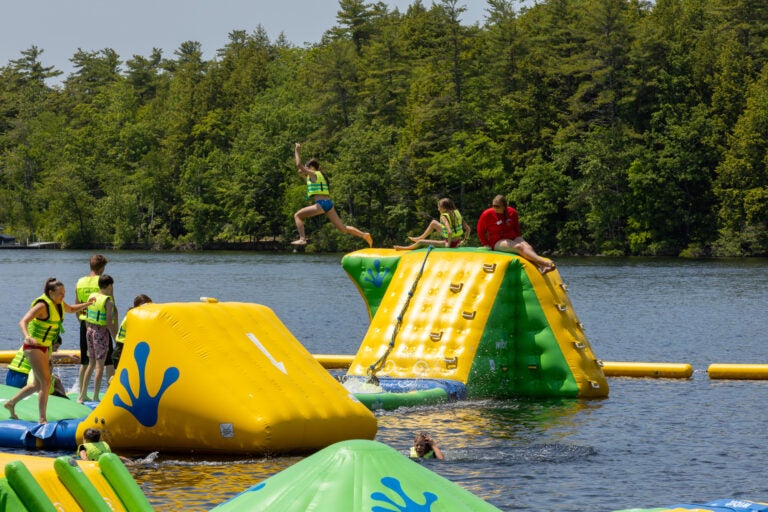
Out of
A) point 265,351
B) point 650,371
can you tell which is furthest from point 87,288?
point 650,371

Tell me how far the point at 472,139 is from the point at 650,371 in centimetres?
6984

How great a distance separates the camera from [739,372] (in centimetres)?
2300

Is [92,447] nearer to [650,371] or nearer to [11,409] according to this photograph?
[11,409]

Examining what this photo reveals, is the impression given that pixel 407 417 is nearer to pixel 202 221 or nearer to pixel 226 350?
pixel 226 350

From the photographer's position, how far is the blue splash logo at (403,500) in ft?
18.6

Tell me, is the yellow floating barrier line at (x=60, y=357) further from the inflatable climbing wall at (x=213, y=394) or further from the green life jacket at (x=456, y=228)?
the inflatable climbing wall at (x=213, y=394)

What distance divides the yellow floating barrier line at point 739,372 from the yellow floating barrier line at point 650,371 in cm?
45

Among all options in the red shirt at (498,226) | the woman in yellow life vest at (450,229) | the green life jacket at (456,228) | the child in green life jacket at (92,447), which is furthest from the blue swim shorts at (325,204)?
the child in green life jacket at (92,447)

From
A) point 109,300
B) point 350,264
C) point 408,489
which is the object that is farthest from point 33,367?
point 408,489

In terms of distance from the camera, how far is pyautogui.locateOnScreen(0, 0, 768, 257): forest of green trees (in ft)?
279

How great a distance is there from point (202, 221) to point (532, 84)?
3414 centimetres

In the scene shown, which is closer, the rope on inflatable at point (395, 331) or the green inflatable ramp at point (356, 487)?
the green inflatable ramp at point (356, 487)

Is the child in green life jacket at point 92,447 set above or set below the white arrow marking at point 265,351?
below

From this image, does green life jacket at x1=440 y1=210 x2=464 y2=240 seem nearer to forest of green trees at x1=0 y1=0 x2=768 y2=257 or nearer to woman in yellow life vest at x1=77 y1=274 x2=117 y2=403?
woman in yellow life vest at x1=77 y1=274 x2=117 y2=403
